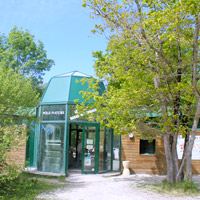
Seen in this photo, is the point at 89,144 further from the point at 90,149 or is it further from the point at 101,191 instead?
the point at 101,191

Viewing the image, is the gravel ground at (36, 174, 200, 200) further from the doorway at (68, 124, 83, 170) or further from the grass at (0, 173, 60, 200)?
the doorway at (68, 124, 83, 170)

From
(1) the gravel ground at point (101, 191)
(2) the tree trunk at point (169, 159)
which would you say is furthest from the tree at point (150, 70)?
(1) the gravel ground at point (101, 191)

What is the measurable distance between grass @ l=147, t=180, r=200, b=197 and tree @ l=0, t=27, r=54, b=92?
1736 centimetres

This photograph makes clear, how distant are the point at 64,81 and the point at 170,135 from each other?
5.57 meters

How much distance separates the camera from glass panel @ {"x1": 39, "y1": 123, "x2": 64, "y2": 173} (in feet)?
36.6

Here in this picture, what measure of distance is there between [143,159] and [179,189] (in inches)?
170

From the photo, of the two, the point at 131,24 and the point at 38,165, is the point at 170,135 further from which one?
the point at 38,165

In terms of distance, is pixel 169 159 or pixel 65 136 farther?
pixel 65 136

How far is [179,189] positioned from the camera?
8320 millimetres

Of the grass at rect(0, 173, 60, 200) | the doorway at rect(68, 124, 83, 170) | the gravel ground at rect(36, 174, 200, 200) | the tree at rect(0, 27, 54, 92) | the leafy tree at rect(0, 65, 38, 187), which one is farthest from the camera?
the tree at rect(0, 27, 54, 92)

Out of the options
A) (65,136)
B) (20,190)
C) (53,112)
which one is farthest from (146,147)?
(20,190)

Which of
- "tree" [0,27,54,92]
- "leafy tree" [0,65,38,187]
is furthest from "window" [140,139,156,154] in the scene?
"tree" [0,27,54,92]

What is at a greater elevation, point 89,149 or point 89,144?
point 89,144

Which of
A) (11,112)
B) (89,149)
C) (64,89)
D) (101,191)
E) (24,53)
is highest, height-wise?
(24,53)
